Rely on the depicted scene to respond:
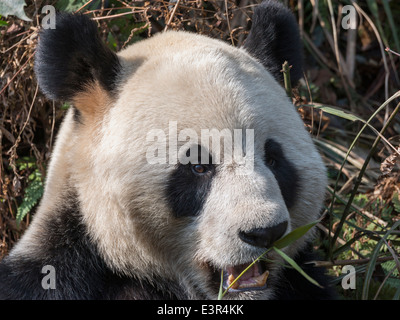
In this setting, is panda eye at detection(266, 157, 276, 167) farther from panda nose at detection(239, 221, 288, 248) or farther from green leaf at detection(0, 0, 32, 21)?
green leaf at detection(0, 0, 32, 21)

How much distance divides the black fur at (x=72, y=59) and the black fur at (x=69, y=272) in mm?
524

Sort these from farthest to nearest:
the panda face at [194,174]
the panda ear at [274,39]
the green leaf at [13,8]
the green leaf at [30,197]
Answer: the green leaf at [30,197] → the green leaf at [13,8] → the panda ear at [274,39] → the panda face at [194,174]

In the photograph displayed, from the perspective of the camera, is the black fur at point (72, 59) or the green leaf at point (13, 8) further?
the green leaf at point (13, 8)

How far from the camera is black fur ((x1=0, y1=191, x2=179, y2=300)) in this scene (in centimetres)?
290

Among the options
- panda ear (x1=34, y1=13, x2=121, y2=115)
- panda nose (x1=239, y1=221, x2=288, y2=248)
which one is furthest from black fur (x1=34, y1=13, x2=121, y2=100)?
panda nose (x1=239, y1=221, x2=288, y2=248)

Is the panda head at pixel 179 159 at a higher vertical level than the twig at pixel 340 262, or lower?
higher

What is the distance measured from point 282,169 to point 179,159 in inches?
19.1

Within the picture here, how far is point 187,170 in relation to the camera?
277cm

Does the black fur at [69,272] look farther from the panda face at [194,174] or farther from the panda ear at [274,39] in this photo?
the panda ear at [274,39]

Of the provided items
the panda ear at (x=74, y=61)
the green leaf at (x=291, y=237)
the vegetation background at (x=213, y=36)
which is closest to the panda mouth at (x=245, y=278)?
the green leaf at (x=291, y=237)

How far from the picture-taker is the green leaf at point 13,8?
3701mm

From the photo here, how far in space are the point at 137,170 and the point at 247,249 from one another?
1.91 ft

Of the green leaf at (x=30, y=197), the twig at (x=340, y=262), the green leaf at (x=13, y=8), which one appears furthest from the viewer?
the green leaf at (x=30, y=197)

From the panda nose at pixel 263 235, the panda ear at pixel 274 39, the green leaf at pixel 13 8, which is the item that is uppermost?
the green leaf at pixel 13 8
